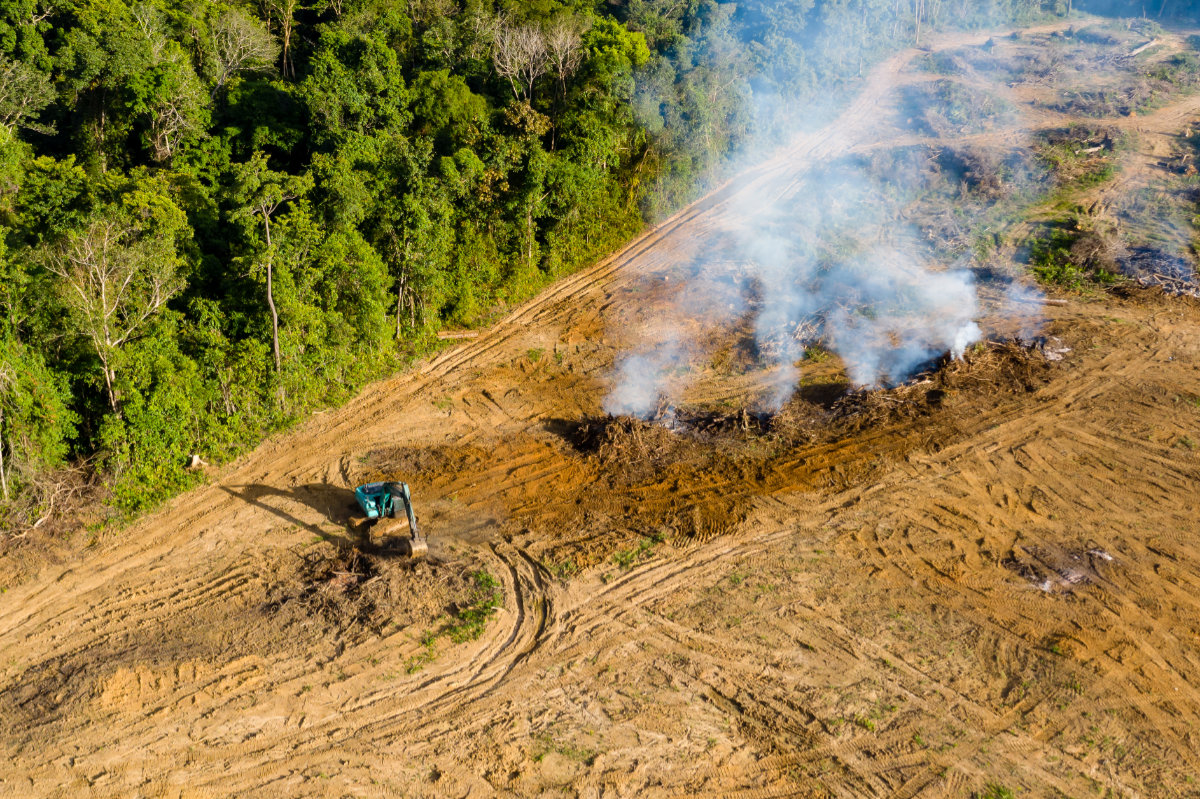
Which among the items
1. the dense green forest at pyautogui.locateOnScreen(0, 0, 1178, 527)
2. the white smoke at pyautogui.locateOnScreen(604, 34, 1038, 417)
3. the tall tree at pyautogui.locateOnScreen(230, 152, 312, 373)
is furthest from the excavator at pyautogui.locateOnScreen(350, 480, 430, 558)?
the white smoke at pyautogui.locateOnScreen(604, 34, 1038, 417)

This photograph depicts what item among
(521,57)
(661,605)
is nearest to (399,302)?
(521,57)

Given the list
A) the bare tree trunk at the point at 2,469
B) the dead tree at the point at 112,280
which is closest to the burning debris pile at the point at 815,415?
the dead tree at the point at 112,280

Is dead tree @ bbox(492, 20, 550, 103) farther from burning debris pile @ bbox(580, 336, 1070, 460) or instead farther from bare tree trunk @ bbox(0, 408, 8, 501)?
bare tree trunk @ bbox(0, 408, 8, 501)

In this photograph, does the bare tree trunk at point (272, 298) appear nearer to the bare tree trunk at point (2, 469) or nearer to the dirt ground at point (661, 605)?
the dirt ground at point (661, 605)

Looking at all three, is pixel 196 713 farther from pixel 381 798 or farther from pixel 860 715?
pixel 860 715

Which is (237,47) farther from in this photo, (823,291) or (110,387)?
(823,291)

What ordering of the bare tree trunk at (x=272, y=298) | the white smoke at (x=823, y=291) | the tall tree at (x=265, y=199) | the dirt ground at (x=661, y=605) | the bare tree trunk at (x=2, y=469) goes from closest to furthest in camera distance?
the dirt ground at (x=661, y=605) < the bare tree trunk at (x=2, y=469) < the tall tree at (x=265, y=199) < the bare tree trunk at (x=272, y=298) < the white smoke at (x=823, y=291)
